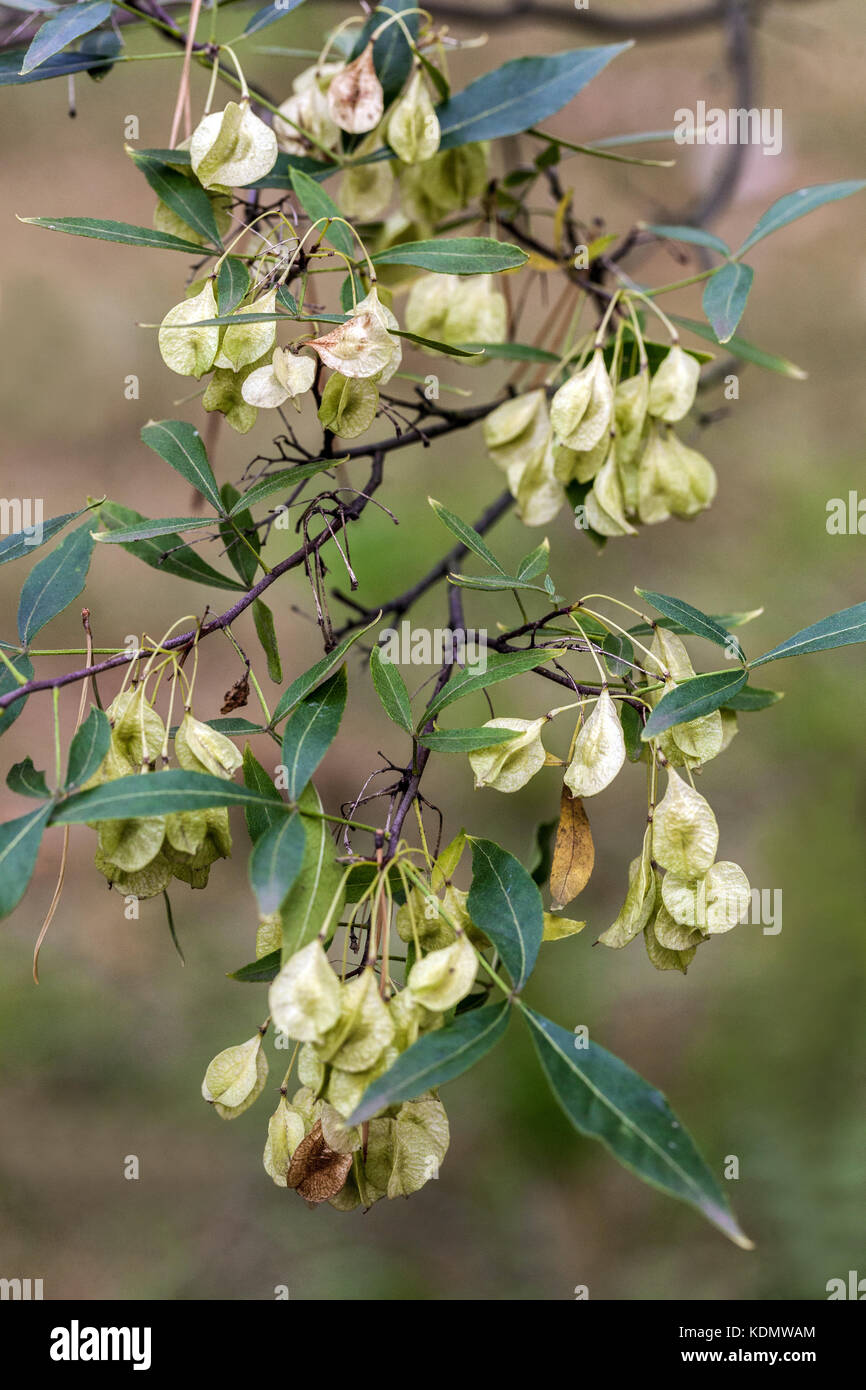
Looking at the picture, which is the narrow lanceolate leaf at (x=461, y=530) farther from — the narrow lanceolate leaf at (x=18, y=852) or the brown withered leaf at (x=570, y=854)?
the narrow lanceolate leaf at (x=18, y=852)

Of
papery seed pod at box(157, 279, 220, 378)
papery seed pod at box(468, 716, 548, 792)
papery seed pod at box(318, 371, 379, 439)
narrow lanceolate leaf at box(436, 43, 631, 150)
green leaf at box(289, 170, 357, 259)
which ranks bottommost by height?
papery seed pod at box(468, 716, 548, 792)

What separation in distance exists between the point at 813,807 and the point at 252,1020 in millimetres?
950

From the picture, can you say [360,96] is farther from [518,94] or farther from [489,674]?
[489,674]

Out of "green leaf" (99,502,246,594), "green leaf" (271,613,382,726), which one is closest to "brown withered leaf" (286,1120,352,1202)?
"green leaf" (271,613,382,726)

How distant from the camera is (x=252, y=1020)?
5.02 feet

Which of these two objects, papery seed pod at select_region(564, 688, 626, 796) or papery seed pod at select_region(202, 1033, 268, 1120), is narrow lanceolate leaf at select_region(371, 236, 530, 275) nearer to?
papery seed pod at select_region(564, 688, 626, 796)

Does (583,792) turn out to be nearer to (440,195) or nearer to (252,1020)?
(440,195)

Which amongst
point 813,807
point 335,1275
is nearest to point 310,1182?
point 335,1275

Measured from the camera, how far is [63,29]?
593mm

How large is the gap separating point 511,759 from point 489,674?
2.0 inches

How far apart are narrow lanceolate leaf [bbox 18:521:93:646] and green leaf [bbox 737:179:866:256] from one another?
0.51m

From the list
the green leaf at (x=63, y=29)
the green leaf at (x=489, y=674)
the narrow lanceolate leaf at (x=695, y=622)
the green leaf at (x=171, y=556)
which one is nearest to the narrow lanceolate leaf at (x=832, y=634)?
the narrow lanceolate leaf at (x=695, y=622)

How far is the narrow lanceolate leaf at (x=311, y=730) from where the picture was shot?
1.72 feet

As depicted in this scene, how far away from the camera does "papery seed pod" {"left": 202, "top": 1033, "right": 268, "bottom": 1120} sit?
0.56 m
